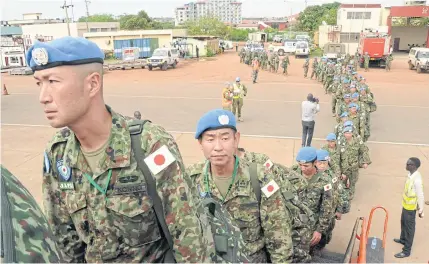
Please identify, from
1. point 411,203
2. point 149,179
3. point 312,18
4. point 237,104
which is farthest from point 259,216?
point 312,18

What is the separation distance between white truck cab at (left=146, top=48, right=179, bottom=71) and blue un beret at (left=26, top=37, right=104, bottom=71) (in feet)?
78.8

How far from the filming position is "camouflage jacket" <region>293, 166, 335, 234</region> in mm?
3990

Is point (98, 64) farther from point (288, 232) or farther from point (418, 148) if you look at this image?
point (418, 148)

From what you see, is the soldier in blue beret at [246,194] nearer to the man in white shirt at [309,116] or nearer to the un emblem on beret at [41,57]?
the un emblem on beret at [41,57]

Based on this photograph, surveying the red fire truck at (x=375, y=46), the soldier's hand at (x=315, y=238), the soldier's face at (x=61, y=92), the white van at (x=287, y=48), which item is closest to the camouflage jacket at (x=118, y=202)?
the soldier's face at (x=61, y=92)

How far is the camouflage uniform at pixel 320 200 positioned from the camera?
3.99m

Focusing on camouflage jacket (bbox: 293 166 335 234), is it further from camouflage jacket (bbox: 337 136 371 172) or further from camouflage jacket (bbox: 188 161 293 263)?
camouflage jacket (bbox: 337 136 371 172)

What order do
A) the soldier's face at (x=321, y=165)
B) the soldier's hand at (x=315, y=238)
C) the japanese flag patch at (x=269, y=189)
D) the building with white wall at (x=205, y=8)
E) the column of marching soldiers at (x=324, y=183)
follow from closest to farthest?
the japanese flag patch at (x=269, y=189), the column of marching soldiers at (x=324, y=183), the soldier's hand at (x=315, y=238), the soldier's face at (x=321, y=165), the building with white wall at (x=205, y=8)

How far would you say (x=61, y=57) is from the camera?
132 centimetres

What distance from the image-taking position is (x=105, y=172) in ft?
4.72

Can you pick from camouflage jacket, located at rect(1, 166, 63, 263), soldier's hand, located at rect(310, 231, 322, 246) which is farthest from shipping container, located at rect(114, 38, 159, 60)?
camouflage jacket, located at rect(1, 166, 63, 263)

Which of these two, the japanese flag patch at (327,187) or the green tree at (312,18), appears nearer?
the japanese flag patch at (327,187)

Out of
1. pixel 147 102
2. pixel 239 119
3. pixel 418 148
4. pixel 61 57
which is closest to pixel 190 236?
pixel 61 57

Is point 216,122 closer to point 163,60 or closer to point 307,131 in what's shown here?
point 307,131
